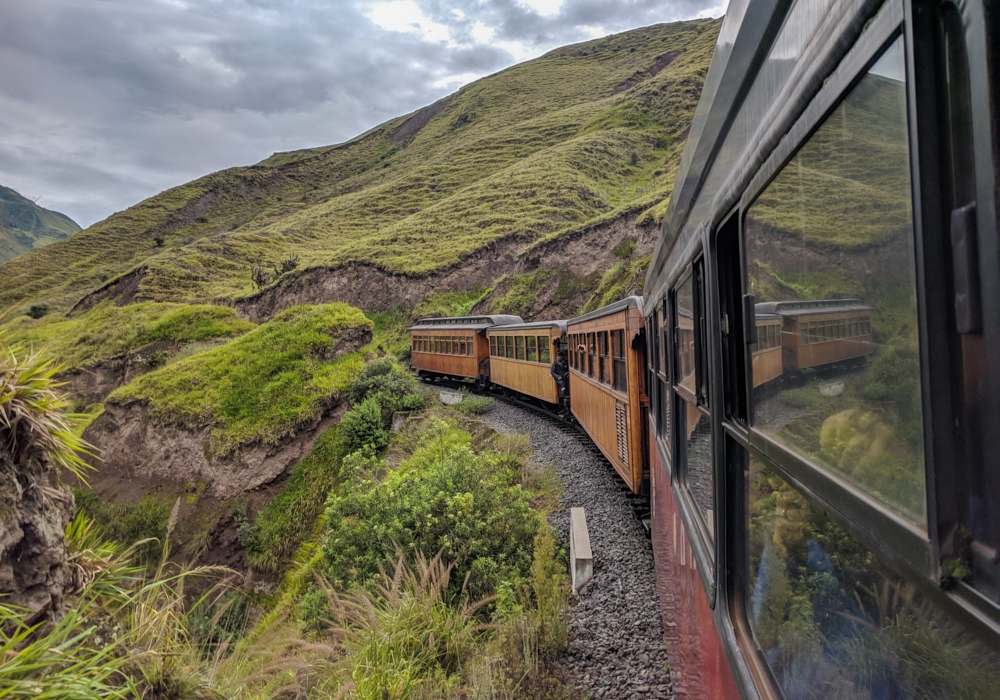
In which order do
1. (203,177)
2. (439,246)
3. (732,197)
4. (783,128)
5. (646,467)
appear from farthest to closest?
(203,177) < (439,246) < (646,467) < (732,197) < (783,128)

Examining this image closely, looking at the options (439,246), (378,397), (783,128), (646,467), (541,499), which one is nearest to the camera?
(783,128)

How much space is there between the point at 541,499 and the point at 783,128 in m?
7.84

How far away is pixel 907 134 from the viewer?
2.26 ft

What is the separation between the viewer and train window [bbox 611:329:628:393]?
6740mm

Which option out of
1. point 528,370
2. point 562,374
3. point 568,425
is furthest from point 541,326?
point 568,425

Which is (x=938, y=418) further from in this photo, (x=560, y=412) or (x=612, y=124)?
(x=612, y=124)

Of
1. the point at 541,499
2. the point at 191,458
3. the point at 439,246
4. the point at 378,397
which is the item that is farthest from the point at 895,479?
the point at 439,246

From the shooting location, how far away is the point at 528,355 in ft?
46.2

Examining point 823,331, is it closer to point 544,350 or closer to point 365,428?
point 544,350

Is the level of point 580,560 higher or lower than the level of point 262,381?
lower

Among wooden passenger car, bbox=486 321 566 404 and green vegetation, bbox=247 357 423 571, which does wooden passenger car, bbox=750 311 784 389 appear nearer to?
wooden passenger car, bbox=486 321 566 404

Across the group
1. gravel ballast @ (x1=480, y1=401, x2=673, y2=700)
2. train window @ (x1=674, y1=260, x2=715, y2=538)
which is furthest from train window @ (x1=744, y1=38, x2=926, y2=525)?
gravel ballast @ (x1=480, y1=401, x2=673, y2=700)

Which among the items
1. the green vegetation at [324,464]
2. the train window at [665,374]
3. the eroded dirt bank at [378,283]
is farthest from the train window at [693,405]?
the eroded dirt bank at [378,283]

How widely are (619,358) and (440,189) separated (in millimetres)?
55719
